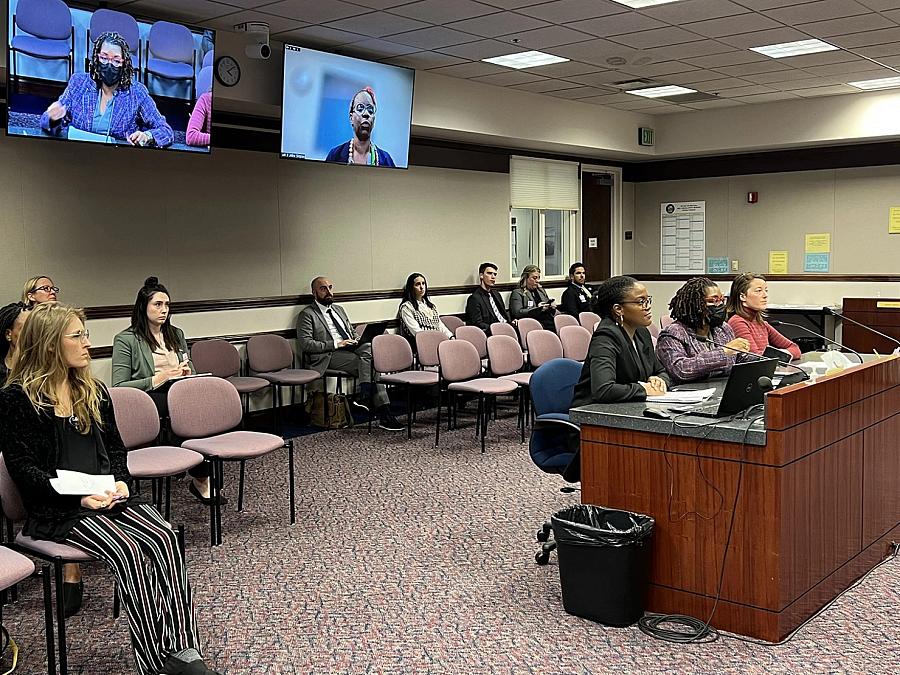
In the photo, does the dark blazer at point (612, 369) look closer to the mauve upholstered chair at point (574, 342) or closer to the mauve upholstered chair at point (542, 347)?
the mauve upholstered chair at point (542, 347)

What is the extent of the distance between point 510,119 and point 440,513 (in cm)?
529

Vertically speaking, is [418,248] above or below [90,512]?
above

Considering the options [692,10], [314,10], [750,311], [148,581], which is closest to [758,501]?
[148,581]

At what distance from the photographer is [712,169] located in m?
12.1

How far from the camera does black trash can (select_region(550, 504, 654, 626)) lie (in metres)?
3.65

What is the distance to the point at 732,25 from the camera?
702cm

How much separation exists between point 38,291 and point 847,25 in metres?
6.22

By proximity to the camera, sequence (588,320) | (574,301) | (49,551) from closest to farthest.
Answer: (49,551) → (588,320) → (574,301)

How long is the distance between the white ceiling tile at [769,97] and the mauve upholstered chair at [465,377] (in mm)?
4957

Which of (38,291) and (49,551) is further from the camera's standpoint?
(38,291)

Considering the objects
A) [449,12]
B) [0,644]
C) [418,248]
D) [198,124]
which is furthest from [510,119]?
[0,644]

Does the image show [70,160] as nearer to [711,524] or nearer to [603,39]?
[603,39]

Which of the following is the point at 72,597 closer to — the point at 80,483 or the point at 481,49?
the point at 80,483

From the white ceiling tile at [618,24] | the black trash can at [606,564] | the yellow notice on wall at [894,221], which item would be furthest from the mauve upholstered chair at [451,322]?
the black trash can at [606,564]
